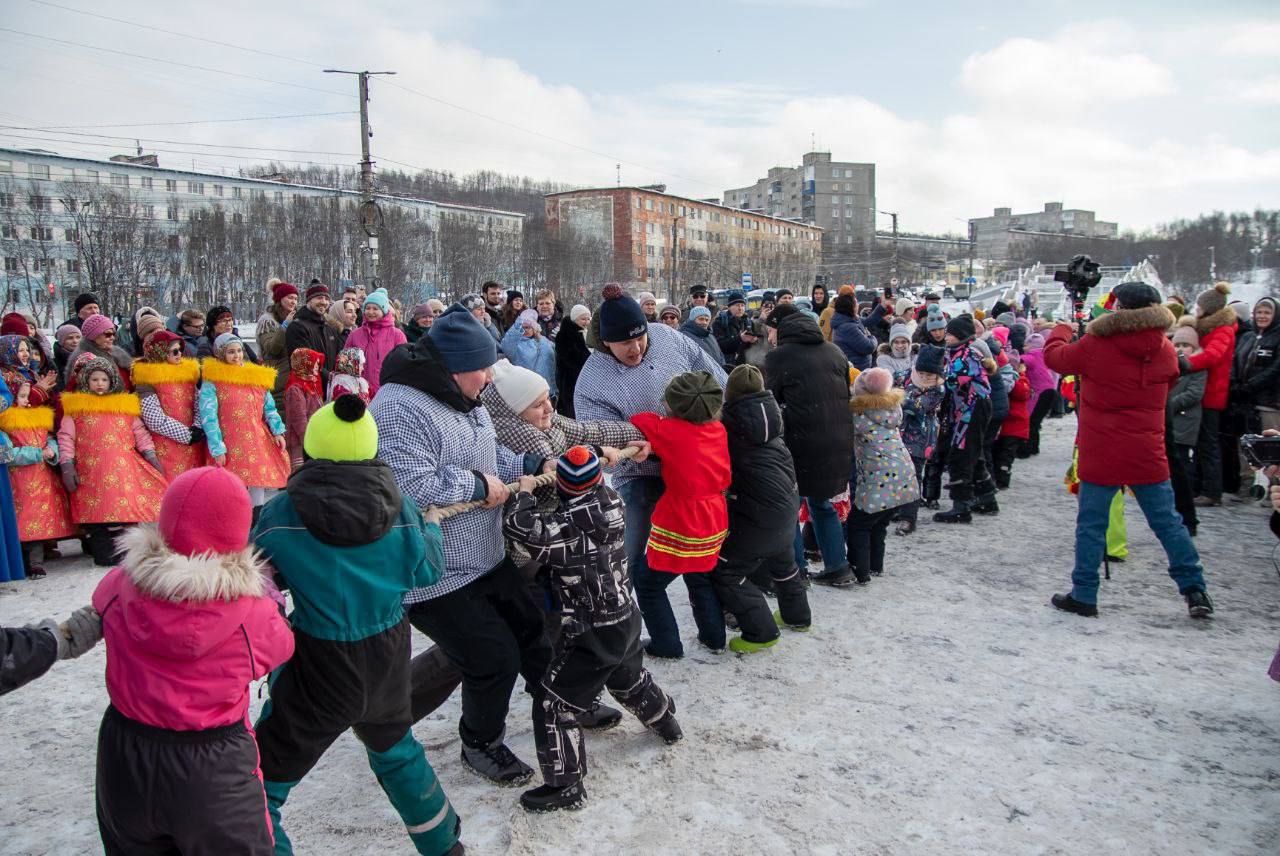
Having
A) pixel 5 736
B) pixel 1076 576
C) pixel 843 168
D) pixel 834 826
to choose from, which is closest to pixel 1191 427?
pixel 1076 576

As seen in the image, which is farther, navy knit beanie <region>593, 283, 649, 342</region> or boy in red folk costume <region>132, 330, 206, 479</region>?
boy in red folk costume <region>132, 330, 206, 479</region>

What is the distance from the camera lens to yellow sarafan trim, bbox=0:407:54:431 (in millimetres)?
5699

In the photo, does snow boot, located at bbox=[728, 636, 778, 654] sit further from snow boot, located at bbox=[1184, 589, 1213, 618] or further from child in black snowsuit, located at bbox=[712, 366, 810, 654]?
snow boot, located at bbox=[1184, 589, 1213, 618]

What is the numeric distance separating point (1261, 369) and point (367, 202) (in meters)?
17.8

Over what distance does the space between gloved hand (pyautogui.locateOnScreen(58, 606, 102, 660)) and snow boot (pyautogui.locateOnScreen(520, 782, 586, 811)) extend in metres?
1.57

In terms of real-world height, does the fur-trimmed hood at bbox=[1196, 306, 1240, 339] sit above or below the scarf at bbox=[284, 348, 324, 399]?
above

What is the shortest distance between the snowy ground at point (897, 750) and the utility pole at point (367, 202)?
15.5 meters

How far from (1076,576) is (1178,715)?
51.3 inches

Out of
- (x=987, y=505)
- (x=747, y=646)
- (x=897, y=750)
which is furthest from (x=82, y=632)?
(x=987, y=505)

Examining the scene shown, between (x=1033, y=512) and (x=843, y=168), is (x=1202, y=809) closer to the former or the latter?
(x=1033, y=512)

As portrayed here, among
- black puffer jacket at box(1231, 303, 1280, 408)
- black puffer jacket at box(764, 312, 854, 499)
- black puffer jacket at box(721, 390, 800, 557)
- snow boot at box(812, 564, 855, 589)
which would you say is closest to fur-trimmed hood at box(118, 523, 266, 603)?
black puffer jacket at box(721, 390, 800, 557)

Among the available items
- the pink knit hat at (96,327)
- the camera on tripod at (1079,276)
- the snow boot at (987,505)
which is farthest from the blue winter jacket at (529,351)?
the camera on tripod at (1079,276)

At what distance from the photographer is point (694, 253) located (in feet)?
245

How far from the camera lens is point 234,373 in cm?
644
